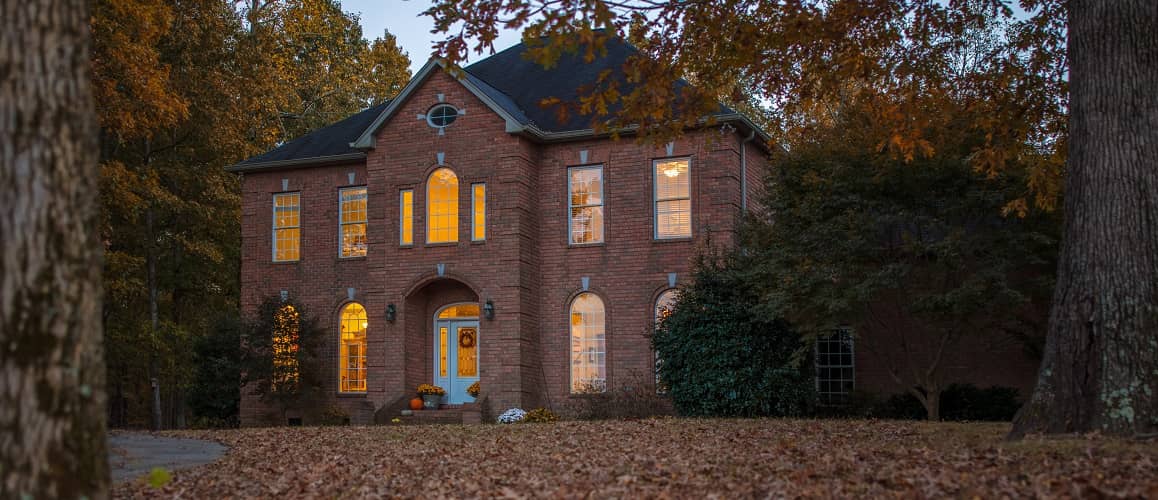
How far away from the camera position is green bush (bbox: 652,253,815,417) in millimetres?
19328

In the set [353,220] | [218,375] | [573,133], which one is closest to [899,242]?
[573,133]

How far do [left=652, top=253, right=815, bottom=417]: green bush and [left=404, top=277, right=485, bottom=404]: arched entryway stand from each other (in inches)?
227

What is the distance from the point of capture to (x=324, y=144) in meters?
27.0

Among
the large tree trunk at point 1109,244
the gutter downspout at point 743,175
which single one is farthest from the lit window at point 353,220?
the large tree trunk at point 1109,244

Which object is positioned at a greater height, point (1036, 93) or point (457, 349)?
point (1036, 93)

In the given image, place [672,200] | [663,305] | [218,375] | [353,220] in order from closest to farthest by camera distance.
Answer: [663,305], [672,200], [218,375], [353,220]

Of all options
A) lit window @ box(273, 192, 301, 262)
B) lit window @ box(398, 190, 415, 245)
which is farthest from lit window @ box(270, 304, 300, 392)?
lit window @ box(398, 190, 415, 245)

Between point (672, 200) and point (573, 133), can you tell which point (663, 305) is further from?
point (573, 133)

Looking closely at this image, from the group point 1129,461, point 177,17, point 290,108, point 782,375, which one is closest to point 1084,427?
point 1129,461

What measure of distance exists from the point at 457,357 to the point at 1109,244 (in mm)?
17223

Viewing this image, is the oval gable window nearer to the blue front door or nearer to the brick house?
the brick house

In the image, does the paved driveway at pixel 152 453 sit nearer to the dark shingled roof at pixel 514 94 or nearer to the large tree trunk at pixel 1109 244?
the large tree trunk at pixel 1109 244

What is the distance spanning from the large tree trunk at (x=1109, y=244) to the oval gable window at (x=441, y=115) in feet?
52.5

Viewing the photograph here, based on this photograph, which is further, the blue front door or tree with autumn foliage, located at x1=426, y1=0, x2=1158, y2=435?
the blue front door
